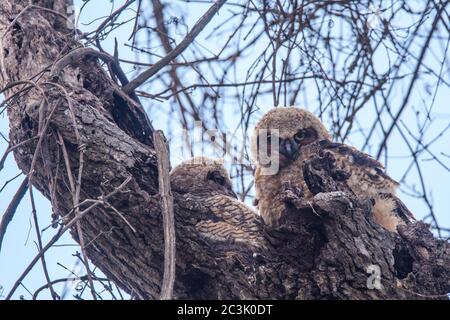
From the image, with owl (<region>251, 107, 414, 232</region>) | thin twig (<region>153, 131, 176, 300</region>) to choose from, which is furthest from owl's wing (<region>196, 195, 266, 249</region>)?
Result: thin twig (<region>153, 131, 176, 300</region>)

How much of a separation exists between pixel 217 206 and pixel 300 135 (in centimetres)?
110

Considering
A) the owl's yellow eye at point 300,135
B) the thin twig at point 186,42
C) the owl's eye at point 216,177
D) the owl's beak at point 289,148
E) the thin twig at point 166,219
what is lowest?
the thin twig at point 166,219

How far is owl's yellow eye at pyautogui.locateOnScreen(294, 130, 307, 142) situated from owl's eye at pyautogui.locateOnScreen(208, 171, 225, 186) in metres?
0.51

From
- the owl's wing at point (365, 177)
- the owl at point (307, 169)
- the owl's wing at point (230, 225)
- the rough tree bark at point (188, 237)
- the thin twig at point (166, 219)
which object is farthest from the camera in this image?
the owl's wing at point (365, 177)

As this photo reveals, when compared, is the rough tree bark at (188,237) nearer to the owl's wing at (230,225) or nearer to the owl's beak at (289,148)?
the owl's wing at (230,225)

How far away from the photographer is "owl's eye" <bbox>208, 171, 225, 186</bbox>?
392 centimetres

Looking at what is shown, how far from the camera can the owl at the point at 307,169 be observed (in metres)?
2.92

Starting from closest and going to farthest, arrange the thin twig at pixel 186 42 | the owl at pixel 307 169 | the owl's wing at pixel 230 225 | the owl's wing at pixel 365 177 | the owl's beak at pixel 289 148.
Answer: the owl's wing at pixel 230 225, the owl at pixel 307 169, the owl's wing at pixel 365 177, the thin twig at pixel 186 42, the owl's beak at pixel 289 148

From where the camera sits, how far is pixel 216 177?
155 inches

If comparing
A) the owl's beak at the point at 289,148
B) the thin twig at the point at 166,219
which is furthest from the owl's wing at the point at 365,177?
the thin twig at the point at 166,219

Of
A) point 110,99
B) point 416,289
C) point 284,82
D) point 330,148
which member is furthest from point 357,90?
point 416,289

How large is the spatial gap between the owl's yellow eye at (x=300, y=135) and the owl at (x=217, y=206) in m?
0.48

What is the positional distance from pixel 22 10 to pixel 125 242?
1406mm

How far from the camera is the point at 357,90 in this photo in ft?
14.6
